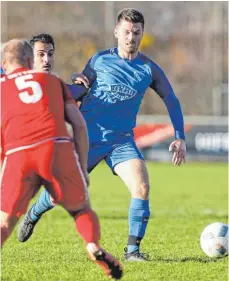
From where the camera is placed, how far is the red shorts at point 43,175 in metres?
5.52

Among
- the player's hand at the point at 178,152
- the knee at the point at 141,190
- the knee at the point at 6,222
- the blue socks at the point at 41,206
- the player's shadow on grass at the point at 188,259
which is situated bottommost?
the player's shadow on grass at the point at 188,259

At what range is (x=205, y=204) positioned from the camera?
13992mm

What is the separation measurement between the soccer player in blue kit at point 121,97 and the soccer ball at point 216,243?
583 millimetres

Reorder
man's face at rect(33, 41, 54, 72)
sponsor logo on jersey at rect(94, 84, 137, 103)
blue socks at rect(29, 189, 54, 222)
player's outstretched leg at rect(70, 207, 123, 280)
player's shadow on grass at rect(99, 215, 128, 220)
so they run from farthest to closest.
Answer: player's shadow on grass at rect(99, 215, 128, 220) < blue socks at rect(29, 189, 54, 222) < man's face at rect(33, 41, 54, 72) < sponsor logo on jersey at rect(94, 84, 137, 103) < player's outstretched leg at rect(70, 207, 123, 280)

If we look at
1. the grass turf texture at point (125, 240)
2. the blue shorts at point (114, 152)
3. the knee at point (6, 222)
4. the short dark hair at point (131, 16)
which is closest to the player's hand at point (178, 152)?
the blue shorts at point (114, 152)

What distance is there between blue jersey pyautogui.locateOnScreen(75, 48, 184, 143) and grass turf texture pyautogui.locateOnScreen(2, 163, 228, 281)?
116 centimetres

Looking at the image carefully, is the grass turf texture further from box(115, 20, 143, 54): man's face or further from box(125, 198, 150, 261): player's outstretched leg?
box(115, 20, 143, 54): man's face

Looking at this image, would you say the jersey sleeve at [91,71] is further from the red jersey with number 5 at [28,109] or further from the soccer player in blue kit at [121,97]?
the red jersey with number 5 at [28,109]

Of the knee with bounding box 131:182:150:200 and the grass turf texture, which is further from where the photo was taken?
the knee with bounding box 131:182:150:200

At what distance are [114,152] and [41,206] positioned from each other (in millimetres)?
961

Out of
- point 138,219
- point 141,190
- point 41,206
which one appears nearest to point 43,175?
point 141,190

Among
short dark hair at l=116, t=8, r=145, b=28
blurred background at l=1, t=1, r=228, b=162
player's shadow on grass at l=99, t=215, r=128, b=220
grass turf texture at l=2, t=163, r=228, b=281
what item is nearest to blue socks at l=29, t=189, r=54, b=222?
grass turf texture at l=2, t=163, r=228, b=281

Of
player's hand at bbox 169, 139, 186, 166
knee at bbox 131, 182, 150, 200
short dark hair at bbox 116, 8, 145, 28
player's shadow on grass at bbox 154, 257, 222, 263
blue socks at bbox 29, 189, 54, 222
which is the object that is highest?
short dark hair at bbox 116, 8, 145, 28

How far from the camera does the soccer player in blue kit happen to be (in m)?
7.44
